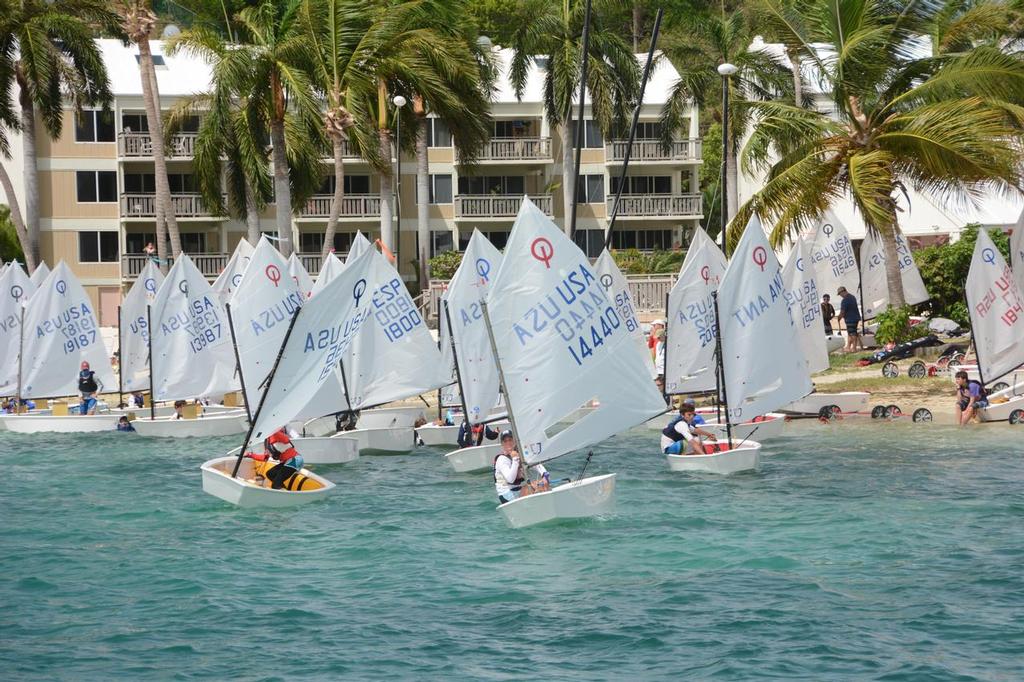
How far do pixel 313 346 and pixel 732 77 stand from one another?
39.4 meters

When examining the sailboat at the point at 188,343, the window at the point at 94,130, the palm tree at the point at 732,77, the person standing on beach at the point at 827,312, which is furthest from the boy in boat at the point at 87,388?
the window at the point at 94,130

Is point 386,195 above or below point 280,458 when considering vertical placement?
above

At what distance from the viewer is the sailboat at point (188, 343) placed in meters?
35.8

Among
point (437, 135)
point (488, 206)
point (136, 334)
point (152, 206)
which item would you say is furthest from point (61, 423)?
point (437, 135)

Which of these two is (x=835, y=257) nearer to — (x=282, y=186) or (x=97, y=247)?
(x=282, y=186)

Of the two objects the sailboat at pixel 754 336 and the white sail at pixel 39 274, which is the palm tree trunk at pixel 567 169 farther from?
the sailboat at pixel 754 336

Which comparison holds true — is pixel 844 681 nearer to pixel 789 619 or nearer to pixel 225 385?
pixel 789 619

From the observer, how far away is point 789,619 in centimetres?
1656

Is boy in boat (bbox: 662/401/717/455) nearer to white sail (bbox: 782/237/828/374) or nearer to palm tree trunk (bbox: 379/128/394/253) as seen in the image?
white sail (bbox: 782/237/828/374)

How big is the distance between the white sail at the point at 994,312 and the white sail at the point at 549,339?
12900mm

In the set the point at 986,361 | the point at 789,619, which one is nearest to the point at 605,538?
the point at 789,619

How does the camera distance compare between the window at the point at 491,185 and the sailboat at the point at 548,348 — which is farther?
the window at the point at 491,185

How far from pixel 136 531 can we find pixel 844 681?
13.2m

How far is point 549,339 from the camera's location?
2130 centimetres
